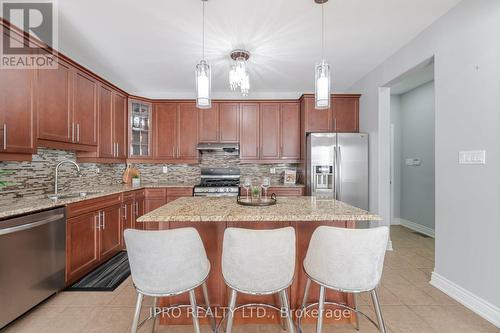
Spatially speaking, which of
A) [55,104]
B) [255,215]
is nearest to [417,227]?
[255,215]

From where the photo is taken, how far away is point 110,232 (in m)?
2.88

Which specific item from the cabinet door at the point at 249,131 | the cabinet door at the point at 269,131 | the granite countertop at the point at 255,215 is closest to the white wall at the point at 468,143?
the granite countertop at the point at 255,215

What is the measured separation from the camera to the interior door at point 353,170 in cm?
342

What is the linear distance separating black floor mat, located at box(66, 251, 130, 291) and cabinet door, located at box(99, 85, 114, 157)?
1493 mm

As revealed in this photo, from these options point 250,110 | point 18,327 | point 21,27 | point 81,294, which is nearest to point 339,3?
point 250,110

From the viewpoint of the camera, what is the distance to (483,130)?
1827 millimetres

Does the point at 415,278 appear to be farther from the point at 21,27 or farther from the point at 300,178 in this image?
the point at 21,27

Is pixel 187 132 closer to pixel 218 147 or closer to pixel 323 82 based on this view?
pixel 218 147

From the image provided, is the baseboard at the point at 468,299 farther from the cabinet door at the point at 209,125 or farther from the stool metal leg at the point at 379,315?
the cabinet door at the point at 209,125

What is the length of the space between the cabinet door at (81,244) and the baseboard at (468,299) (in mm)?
3638

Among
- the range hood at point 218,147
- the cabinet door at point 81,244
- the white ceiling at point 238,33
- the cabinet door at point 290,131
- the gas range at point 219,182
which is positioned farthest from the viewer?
the cabinet door at point 290,131

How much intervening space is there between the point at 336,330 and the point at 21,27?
3.88 metres

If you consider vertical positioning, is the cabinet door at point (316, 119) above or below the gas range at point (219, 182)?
above

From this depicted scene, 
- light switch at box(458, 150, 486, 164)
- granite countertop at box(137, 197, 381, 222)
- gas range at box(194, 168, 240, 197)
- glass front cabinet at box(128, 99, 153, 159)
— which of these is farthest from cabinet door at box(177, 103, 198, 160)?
light switch at box(458, 150, 486, 164)
